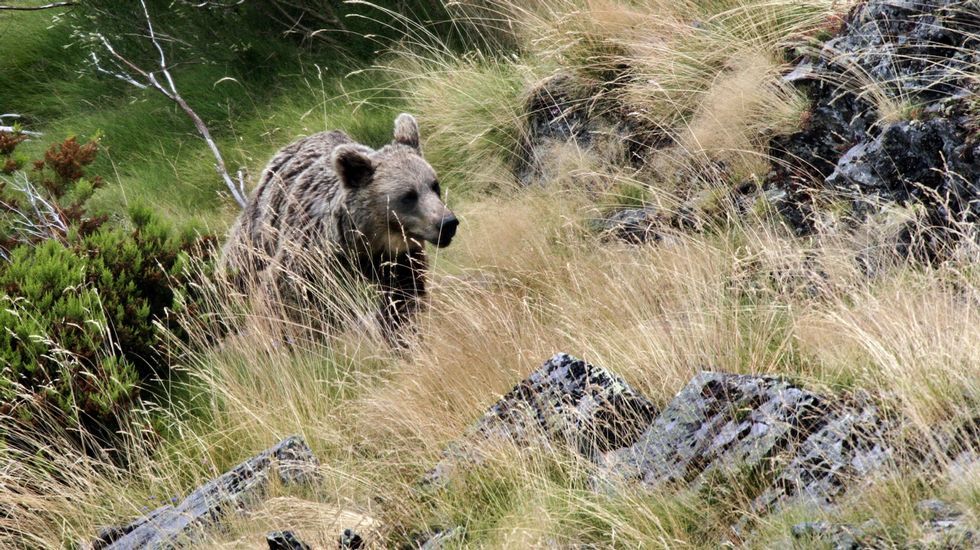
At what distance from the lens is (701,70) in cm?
821

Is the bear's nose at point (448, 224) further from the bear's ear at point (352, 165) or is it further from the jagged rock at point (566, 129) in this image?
the jagged rock at point (566, 129)

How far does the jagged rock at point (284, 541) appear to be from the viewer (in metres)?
4.25

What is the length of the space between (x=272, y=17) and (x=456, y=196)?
378 centimetres

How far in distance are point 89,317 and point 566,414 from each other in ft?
10.5

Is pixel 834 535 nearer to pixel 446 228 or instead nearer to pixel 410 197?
pixel 446 228

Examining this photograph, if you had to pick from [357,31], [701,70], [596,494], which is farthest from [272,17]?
[596,494]

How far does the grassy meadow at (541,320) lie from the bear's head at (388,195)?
1.53 ft

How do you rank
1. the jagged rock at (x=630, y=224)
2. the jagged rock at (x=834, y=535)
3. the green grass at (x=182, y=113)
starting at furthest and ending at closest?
the green grass at (x=182, y=113) < the jagged rock at (x=630, y=224) < the jagged rock at (x=834, y=535)

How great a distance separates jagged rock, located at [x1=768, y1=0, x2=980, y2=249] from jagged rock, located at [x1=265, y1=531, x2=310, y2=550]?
3361 millimetres

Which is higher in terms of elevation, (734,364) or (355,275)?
(734,364)

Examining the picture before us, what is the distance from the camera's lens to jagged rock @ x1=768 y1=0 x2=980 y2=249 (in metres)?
5.83

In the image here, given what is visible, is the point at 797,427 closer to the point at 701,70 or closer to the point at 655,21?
the point at 701,70

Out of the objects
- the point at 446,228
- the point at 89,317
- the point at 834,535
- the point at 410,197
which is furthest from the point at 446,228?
the point at 834,535

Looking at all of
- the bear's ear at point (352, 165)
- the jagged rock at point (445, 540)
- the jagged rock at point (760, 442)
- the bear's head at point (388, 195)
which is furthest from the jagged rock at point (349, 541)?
the bear's ear at point (352, 165)
